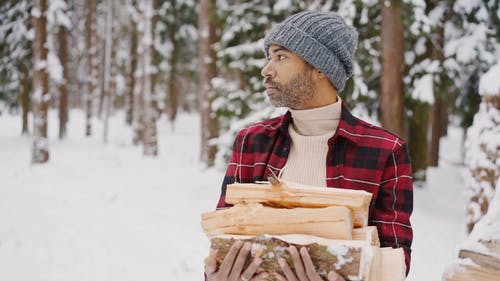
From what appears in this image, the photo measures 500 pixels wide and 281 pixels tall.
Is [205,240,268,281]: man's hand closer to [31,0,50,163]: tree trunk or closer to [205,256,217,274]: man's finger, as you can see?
[205,256,217,274]: man's finger

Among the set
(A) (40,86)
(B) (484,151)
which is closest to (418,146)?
(B) (484,151)

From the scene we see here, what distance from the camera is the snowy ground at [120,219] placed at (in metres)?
6.54

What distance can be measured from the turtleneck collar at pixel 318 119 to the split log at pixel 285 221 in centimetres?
62

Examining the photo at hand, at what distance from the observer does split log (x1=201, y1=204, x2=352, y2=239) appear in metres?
1.91

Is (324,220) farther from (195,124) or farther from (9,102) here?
(195,124)

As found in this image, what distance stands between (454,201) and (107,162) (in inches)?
424

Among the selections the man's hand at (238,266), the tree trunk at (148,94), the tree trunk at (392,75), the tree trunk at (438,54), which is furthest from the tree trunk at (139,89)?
the man's hand at (238,266)

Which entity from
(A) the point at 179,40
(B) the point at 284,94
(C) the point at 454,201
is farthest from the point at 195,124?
(B) the point at 284,94

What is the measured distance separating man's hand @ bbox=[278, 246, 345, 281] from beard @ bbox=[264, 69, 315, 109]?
0.85 m

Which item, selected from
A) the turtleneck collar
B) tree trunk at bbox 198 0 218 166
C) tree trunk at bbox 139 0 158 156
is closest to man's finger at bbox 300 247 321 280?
the turtleneck collar

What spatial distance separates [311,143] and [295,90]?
0.28 m

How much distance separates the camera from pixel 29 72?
21.3 meters

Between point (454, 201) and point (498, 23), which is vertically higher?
point (498, 23)

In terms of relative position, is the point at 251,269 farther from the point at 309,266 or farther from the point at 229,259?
the point at 309,266
